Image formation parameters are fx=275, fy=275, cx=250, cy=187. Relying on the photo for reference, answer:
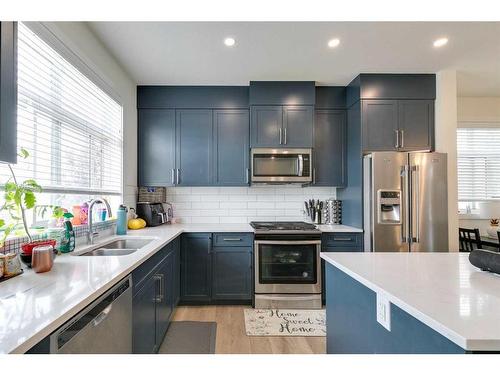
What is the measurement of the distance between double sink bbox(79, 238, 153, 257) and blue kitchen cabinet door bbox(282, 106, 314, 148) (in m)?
1.98

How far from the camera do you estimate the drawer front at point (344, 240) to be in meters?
3.02

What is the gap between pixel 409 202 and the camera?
2.79 metres

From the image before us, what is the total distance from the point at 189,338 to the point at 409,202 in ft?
8.06

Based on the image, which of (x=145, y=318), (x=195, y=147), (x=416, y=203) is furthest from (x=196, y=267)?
(x=416, y=203)

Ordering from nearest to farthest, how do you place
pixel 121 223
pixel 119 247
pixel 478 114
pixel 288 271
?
1. pixel 119 247
2. pixel 121 223
3. pixel 288 271
4. pixel 478 114

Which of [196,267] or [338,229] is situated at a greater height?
[338,229]

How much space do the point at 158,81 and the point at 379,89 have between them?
2.54m

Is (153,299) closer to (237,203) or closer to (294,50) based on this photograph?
(237,203)

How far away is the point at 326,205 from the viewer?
359 centimetres

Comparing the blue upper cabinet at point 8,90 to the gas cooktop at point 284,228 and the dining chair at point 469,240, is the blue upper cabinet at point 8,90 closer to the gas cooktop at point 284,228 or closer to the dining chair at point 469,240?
the gas cooktop at point 284,228

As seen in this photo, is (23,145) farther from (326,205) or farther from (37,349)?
(326,205)

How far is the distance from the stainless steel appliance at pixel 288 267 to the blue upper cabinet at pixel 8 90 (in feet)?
7.43

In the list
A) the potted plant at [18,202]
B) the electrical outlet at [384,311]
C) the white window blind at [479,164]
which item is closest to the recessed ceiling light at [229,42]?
the potted plant at [18,202]

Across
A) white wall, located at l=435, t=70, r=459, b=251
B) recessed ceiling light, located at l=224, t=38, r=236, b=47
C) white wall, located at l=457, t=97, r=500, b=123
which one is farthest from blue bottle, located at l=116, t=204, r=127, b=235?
white wall, located at l=457, t=97, r=500, b=123
